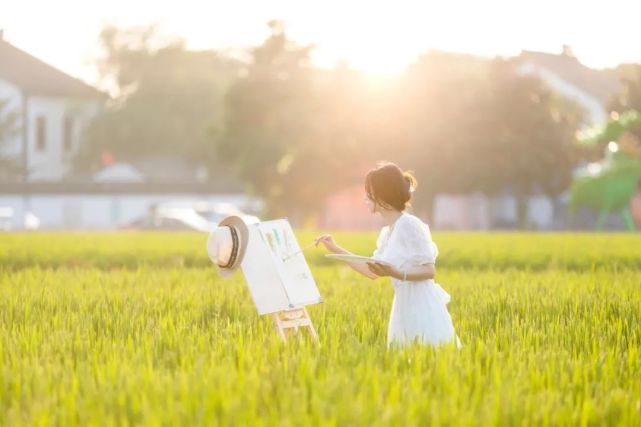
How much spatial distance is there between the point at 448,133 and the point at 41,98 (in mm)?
25926

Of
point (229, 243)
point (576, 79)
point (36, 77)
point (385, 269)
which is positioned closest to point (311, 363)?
point (385, 269)

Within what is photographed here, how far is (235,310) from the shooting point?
873 centimetres

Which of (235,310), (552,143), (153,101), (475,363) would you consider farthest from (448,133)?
(475,363)

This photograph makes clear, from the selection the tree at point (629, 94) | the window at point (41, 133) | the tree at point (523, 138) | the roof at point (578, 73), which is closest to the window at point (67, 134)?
the window at point (41, 133)

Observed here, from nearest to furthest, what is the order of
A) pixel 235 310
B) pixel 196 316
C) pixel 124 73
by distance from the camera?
1. pixel 196 316
2. pixel 235 310
3. pixel 124 73

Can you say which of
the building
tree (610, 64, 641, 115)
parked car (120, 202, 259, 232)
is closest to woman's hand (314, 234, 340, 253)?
parked car (120, 202, 259, 232)

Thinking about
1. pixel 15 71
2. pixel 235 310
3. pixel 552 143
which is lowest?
pixel 235 310

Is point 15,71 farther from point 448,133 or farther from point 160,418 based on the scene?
point 160,418

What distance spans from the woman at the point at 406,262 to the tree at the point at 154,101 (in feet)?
173

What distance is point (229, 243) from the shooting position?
639cm

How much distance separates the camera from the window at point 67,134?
203ft

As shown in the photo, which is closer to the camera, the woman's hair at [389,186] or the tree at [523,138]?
the woman's hair at [389,186]

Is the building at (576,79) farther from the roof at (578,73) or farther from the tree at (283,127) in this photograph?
the tree at (283,127)

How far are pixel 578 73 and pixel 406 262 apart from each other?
60.6 meters
